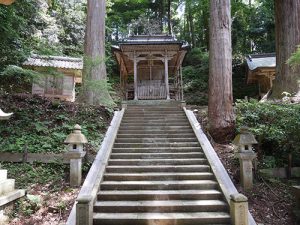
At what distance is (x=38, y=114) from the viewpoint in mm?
9516

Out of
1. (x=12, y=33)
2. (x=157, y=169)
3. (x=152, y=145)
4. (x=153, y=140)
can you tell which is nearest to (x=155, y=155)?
(x=152, y=145)

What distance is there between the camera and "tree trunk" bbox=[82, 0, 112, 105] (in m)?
10.5

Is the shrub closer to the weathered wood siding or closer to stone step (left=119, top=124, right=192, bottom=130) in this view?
the weathered wood siding

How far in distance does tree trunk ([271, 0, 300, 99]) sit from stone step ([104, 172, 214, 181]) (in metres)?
6.20

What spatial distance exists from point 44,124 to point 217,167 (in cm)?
535

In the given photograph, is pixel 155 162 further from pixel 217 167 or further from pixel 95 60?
pixel 95 60

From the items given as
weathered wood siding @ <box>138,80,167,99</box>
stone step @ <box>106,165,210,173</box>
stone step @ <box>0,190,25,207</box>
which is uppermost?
weathered wood siding @ <box>138,80,167,99</box>

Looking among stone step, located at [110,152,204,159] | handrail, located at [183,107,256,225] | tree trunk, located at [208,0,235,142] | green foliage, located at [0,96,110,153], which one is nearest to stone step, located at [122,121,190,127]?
handrail, located at [183,107,256,225]

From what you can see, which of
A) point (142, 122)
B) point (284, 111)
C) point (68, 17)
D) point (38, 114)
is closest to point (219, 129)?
point (284, 111)

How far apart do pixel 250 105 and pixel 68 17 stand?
17021 millimetres

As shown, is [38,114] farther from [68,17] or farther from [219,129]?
[68,17]

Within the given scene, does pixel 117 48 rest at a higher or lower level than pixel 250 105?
higher

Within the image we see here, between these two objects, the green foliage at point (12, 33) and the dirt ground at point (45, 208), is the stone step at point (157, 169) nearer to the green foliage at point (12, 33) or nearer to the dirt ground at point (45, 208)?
the dirt ground at point (45, 208)

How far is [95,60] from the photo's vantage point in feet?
34.5
